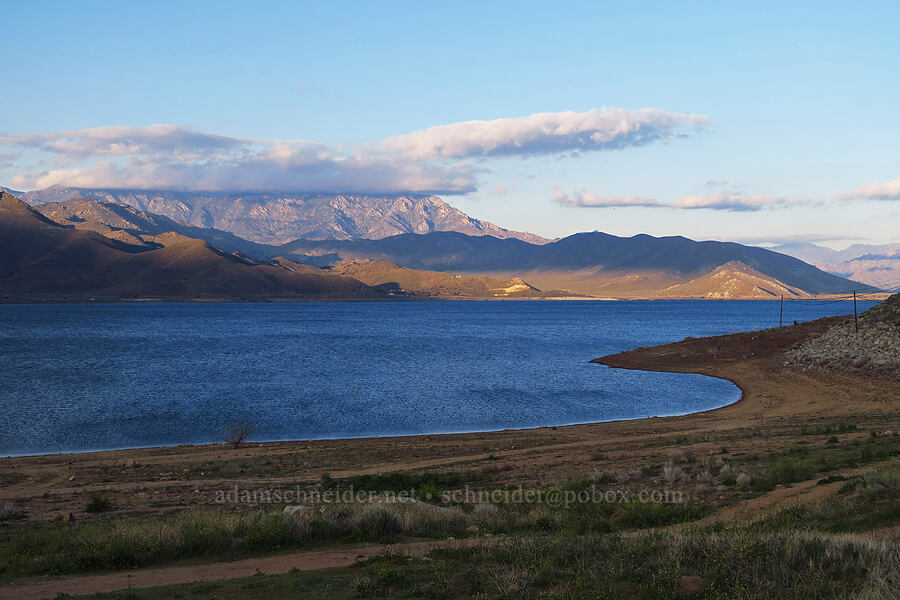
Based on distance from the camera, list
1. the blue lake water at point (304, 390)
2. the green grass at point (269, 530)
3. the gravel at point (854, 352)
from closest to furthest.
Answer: the green grass at point (269, 530)
the blue lake water at point (304, 390)
the gravel at point (854, 352)

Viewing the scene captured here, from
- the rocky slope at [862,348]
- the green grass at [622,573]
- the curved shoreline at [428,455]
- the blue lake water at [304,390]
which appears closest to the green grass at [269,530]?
the green grass at [622,573]

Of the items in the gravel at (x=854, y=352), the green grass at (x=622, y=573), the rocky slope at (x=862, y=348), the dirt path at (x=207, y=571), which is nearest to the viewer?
the green grass at (x=622, y=573)

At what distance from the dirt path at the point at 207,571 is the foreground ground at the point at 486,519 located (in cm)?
Result: 6

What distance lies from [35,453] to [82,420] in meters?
7.66

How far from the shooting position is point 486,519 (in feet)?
47.0

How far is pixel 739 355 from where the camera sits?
61875mm

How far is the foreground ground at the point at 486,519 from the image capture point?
981 cm

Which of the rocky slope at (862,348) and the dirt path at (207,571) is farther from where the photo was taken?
the rocky slope at (862,348)

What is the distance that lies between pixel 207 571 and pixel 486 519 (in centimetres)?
562

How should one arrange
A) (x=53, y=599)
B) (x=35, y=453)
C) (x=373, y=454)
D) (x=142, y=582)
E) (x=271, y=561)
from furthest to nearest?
1. (x=35, y=453)
2. (x=373, y=454)
3. (x=271, y=561)
4. (x=142, y=582)
5. (x=53, y=599)

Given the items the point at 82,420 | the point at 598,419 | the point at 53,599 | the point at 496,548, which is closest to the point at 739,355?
the point at 598,419

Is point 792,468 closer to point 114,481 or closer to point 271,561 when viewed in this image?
point 271,561

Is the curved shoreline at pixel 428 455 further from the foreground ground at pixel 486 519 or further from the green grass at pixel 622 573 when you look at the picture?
the green grass at pixel 622 573

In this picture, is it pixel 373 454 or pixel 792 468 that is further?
pixel 373 454
